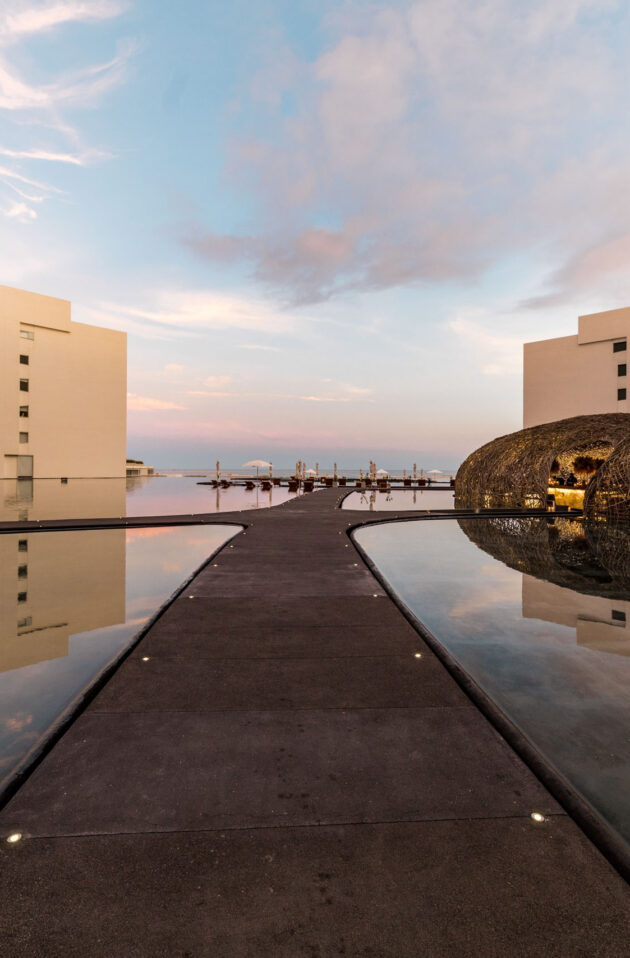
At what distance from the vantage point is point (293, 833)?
2.16m

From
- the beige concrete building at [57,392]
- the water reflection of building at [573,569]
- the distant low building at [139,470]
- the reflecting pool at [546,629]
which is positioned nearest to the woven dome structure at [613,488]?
the water reflection of building at [573,569]

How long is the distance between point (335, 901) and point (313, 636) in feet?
9.68

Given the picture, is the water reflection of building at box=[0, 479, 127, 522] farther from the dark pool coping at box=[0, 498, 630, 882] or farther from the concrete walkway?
the concrete walkway

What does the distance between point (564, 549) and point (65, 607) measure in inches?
406

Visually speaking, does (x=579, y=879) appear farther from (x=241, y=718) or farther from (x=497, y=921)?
(x=241, y=718)

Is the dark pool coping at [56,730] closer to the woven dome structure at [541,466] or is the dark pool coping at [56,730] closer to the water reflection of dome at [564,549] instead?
the water reflection of dome at [564,549]

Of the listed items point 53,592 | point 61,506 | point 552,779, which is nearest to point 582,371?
point 61,506

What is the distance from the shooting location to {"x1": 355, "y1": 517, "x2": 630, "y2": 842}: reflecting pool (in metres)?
3.24

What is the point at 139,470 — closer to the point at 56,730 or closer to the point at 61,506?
the point at 61,506

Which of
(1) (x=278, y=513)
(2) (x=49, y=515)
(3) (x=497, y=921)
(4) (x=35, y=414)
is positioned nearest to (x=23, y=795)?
(3) (x=497, y=921)

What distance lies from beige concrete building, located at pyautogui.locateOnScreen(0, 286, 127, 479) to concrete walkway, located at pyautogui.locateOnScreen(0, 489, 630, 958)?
39488mm

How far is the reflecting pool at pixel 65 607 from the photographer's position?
378 cm

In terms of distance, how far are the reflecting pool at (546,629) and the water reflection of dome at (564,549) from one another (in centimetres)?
4

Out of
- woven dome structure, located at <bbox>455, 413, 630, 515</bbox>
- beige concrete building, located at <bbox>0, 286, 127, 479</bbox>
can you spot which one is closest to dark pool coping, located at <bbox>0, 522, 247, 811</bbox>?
woven dome structure, located at <bbox>455, 413, 630, 515</bbox>
